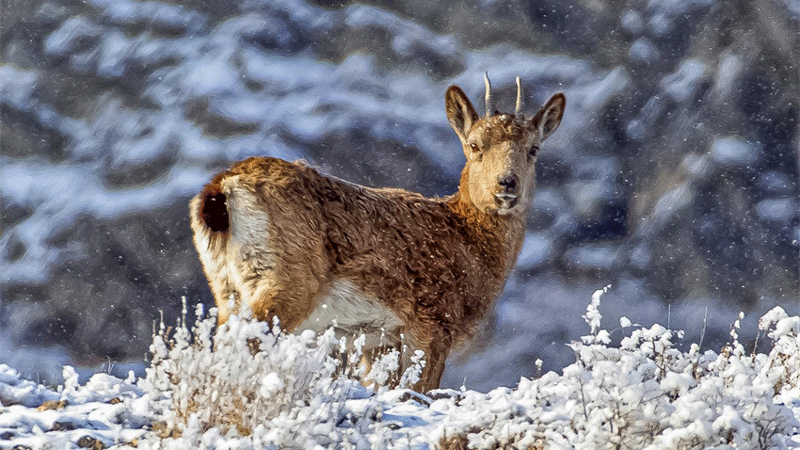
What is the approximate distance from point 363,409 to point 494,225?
8.59 ft

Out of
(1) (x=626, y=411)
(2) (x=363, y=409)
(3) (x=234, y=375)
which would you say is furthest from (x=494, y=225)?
(3) (x=234, y=375)

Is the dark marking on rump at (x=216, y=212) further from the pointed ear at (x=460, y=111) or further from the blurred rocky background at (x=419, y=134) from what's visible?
the blurred rocky background at (x=419, y=134)

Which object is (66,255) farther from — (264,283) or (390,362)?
(390,362)

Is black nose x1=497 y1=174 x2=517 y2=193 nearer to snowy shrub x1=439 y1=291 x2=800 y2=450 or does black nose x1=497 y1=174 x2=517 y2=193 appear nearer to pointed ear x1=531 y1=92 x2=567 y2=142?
pointed ear x1=531 y1=92 x2=567 y2=142

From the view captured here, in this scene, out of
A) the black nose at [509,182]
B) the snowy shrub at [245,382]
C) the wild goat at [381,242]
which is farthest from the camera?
the black nose at [509,182]

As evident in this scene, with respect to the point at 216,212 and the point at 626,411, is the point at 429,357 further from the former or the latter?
the point at 626,411

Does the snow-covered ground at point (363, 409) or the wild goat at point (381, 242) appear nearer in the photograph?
the snow-covered ground at point (363, 409)

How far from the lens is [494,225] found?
6379mm

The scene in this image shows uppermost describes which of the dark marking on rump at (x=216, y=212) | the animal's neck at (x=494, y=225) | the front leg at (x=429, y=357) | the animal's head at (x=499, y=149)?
the animal's head at (x=499, y=149)

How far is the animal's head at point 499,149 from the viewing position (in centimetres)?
618

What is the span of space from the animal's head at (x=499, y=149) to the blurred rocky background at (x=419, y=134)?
7561mm

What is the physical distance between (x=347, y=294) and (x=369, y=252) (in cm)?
30

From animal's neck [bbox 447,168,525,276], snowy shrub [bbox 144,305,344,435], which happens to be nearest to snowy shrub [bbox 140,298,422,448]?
snowy shrub [bbox 144,305,344,435]

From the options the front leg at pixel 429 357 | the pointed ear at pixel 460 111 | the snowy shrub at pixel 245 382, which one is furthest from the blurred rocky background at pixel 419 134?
the snowy shrub at pixel 245 382
